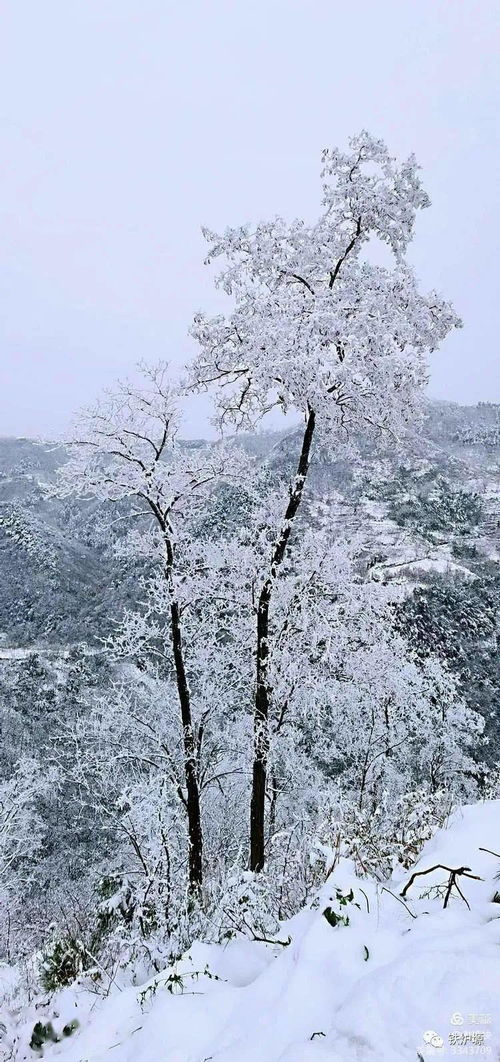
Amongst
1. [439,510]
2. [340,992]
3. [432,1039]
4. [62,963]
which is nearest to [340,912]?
[340,992]

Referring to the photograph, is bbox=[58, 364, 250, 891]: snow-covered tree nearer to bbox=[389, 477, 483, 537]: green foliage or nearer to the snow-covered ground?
the snow-covered ground

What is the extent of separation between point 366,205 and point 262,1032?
8044 mm

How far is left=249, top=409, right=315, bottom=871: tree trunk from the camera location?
7391 mm

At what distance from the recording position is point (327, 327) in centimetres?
577

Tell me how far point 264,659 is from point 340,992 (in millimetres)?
5629

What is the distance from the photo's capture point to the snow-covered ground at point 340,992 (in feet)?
5.39

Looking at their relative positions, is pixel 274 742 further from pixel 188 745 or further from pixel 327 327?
pixel 327 327

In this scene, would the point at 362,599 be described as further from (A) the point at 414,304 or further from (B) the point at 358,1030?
(B) the point at 358,1030

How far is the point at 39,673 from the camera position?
1795 inches

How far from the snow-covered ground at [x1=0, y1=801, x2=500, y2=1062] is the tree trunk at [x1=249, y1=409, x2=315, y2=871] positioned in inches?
171

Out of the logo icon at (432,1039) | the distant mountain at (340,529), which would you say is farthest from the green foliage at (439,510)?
the logo icon at (432,1039)

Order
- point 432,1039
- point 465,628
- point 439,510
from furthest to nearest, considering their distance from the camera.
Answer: point 439,510 < point 465,628 < point 432,1039

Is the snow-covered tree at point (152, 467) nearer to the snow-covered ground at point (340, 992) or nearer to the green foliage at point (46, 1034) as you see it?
the green foliage at point (46, 1034)

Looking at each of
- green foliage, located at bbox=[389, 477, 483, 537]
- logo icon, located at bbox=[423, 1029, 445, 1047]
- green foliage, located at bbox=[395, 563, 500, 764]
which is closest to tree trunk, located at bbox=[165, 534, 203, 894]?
logo icon, located at bbox=[423, 1029, 445, 1047]
